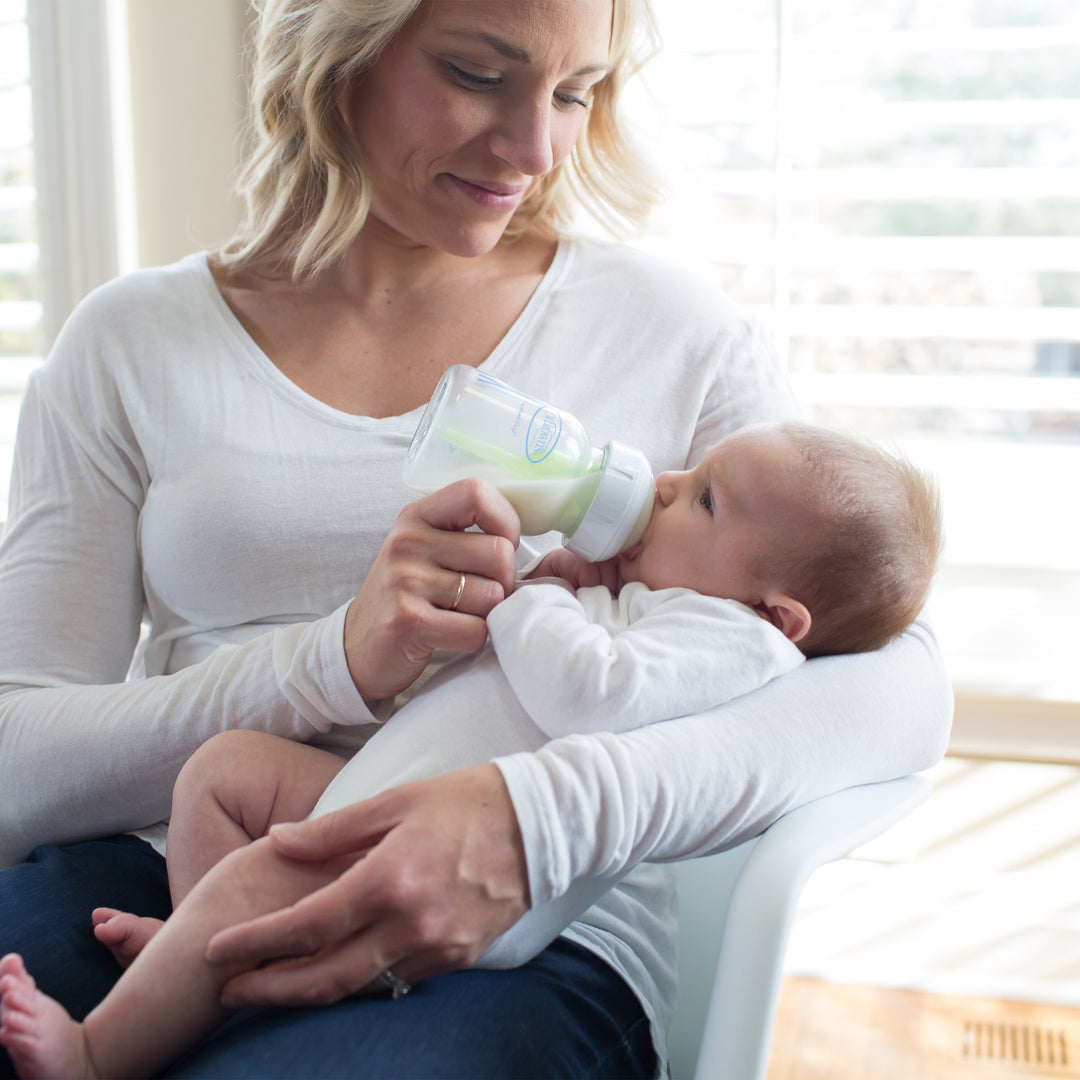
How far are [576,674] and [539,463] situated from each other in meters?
0.22

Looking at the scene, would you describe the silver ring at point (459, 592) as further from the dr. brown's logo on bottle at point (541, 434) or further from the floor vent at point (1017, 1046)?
the floor vent at point (1017, 1046)

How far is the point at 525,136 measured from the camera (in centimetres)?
112

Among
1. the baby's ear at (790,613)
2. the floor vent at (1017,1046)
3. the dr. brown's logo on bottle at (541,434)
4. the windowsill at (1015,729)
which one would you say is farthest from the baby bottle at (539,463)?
the floor vent at (1017,1046)

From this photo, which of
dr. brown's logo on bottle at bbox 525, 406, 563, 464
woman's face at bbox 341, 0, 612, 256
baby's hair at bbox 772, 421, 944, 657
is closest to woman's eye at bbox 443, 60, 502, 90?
woman's face at bbox 341, 0, 612, 256

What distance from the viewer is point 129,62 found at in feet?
6.13

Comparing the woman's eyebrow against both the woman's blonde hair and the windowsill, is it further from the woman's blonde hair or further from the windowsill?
the windowsill

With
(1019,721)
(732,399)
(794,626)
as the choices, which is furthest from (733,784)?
(1019,721)

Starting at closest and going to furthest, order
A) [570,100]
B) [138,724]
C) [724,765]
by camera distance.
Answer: [724,765], [138,724], [570,100]

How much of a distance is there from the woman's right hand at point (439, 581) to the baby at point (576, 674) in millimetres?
31

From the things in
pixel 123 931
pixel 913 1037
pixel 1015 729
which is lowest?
pixel 913 1037

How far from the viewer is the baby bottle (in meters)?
0.99

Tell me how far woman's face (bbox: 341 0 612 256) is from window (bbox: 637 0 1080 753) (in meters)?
0.63

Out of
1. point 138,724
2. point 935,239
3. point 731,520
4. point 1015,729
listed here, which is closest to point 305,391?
point 138,724

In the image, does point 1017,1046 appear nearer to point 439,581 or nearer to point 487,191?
point 439,581
